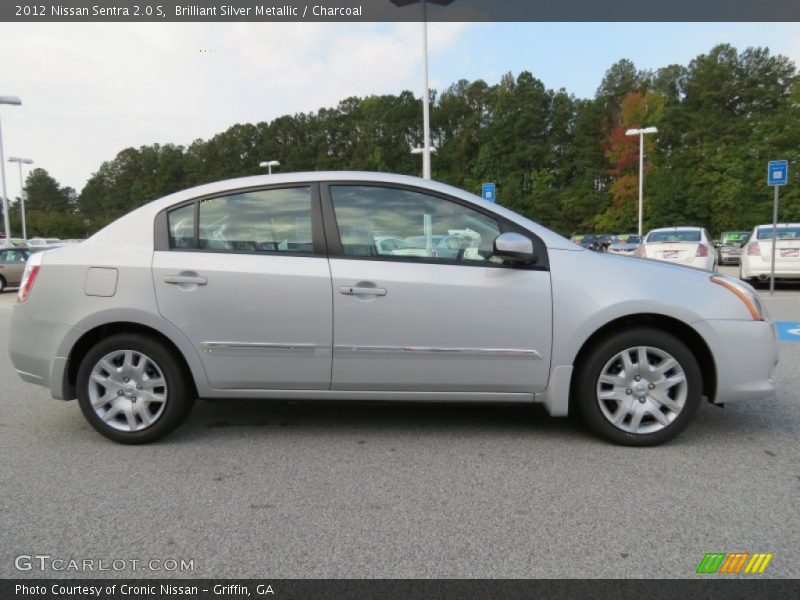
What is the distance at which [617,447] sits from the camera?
3.74 meters

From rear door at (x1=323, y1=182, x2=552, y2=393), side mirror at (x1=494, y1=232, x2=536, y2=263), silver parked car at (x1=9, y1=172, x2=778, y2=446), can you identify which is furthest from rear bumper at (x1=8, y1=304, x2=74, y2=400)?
side mirror at (x1=494, y1=232, x2=536, y2=263)

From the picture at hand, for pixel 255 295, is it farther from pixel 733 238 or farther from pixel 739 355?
pixel 733 238

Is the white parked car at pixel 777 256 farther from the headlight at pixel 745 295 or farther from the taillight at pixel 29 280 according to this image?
the taillight at pixel 29 280

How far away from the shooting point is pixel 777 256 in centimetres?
1343

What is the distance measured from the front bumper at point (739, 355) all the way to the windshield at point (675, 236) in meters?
11.2

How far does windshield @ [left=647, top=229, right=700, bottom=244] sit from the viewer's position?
14.1 m

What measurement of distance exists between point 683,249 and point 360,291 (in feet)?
39.3

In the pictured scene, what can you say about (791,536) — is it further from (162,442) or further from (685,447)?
(162,442)

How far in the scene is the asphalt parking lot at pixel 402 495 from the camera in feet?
8.14

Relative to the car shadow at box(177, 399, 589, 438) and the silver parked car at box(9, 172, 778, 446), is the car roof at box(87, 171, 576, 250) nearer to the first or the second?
the silver parked car at box(9, 172, 778, 446)

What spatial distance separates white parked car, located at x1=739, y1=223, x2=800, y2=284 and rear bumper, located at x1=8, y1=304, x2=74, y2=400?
14215 millimetres

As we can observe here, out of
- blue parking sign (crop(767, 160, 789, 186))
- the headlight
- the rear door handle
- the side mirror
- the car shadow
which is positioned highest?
blue parking sign (crop(767, 160, 789, 186))

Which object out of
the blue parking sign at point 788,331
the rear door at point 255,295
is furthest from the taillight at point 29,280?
the blue parking sign at point 788,331
